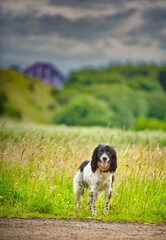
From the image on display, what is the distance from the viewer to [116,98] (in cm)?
6397

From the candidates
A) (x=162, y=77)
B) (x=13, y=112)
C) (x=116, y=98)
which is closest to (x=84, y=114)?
(x=116, y=98)

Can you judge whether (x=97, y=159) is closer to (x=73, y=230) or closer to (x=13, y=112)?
(x=73, y=230)

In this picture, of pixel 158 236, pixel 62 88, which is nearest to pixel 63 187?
pixel 158 236

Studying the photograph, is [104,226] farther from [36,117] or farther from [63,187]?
[36,117]

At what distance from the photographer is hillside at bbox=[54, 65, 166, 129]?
5272cm

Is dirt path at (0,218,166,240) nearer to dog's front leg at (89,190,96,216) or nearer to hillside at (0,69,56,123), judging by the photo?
dog's front leg at (89,190,96,216)

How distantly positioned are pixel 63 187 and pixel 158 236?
293cm

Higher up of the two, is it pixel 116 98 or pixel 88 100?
pixel 116 98

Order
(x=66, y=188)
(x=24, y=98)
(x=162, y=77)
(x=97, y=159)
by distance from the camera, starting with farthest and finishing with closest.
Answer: (x=162, y=77) → (x=24, y=98) → (x=66, y=188) → (x=97, y=159)

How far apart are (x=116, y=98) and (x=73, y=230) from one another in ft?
197

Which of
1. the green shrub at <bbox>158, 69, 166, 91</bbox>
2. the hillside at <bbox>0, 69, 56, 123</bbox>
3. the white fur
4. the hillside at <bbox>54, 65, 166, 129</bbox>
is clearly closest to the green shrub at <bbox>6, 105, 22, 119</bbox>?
the hillside at <bbox>0, 69, 56, 123</bbox>

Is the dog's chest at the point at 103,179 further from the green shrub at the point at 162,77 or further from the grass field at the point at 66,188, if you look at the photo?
the green shrub at the point at 162,77

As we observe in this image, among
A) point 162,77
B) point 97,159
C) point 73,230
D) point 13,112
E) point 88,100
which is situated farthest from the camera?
point 162,77

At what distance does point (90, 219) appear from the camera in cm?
572
